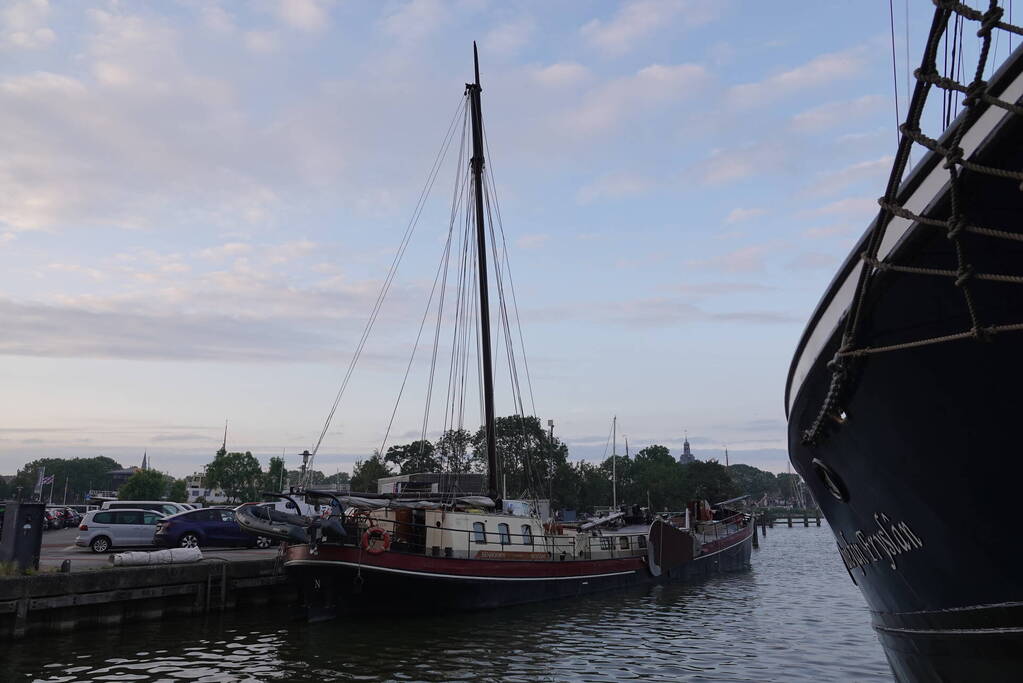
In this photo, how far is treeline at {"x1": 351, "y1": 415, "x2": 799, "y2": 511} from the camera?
86750 millimetres

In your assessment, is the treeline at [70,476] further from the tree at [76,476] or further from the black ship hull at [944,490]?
the black ship hull at [944,490]

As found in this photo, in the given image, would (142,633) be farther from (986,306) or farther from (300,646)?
(986,306)

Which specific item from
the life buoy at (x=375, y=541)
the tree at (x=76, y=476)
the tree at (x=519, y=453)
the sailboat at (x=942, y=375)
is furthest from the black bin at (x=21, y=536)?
the tree at (x=76, y=476)

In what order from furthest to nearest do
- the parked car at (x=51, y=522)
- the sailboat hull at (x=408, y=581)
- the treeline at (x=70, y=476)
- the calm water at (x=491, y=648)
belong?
the treeline at (x=70, y=476), the parked car at (x=51, y=522), the sailboat hull at (x=408, y=581), the calm water at (x=491, y=648)

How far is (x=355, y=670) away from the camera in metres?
13.7

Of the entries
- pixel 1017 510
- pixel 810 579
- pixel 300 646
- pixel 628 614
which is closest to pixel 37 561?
pixel 300 646

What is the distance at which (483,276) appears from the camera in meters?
29.5

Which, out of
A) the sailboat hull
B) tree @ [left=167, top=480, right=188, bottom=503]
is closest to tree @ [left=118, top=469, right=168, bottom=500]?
tree @ [left=167, top=480, right=188, bottom=503]

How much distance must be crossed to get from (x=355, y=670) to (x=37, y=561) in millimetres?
8533

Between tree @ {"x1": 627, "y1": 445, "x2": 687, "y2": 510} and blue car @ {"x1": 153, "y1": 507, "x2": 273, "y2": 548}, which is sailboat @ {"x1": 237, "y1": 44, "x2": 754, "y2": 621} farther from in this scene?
tree @ {"x1": 627, "y1": 445, "x2": 687, "y2": 510}

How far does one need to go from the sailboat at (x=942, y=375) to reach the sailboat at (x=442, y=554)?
1366 centimetres

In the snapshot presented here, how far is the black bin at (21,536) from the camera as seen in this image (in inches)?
634

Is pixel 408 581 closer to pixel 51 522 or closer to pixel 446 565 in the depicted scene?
pixel 446 565

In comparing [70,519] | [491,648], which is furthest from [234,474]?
[491,648]
